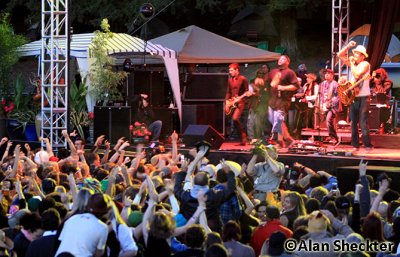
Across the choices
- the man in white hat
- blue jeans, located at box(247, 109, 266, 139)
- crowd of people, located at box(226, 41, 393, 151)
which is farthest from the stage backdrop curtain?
the man in white hat

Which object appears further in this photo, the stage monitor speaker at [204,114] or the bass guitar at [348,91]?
the stage monitor speaker at [204,114]

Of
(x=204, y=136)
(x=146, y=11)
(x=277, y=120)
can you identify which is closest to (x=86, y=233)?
(x=204, y=136)

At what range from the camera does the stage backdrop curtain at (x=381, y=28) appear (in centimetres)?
1900

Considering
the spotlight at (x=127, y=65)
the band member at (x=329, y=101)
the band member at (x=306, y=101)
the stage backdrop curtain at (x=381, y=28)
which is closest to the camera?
the band member at (x=329, y=101)

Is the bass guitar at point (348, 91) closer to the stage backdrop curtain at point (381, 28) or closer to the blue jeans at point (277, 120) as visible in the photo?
the blue jeans at point (277, 120)

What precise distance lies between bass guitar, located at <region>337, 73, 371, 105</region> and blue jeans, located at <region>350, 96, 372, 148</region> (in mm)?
137

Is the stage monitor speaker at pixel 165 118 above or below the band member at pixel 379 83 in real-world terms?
below

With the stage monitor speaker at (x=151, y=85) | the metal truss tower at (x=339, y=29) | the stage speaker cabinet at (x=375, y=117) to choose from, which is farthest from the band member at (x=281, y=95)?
the stage monitor speaker at (x=151, y=85)

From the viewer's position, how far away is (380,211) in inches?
372

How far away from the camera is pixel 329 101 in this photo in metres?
17.7

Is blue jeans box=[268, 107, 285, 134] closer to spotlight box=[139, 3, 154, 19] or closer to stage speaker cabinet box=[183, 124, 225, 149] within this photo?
stage speaker cabinet box=[183, 124, 225, 149]

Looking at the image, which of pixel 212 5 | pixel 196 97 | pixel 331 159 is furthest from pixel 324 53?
pixel 331 159

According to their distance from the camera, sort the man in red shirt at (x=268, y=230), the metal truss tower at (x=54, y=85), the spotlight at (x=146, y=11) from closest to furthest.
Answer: the man in red shirt at (x=268, y=230) → the metal truss tower at (x=54, y=85) → the spotlight at (x=146, y=11)

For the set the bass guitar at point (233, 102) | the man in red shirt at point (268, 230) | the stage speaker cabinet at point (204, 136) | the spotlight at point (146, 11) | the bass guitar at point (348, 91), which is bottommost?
the man in red shirt at point (268, 230)
